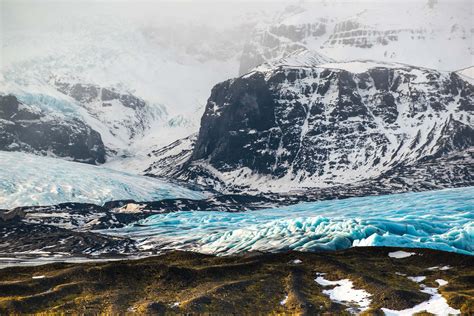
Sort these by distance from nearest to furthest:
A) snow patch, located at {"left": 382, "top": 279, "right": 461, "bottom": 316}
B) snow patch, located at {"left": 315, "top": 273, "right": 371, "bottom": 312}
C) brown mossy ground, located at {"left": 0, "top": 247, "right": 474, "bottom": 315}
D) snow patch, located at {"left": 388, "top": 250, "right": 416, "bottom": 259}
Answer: snow patch, located at {"left": 382, "top": 279, "right": 461, "bottom": 316}, brown mossy ground, located at {"left": 0, "top": 247, "right": 474, "bottom": 315}, snow patch, located at {"left": 315, "top": 273, "right": 371, "bottom": 312}, snow patch, located at {"left": 388, "top": 250, "right": 416, "bottom": 259}

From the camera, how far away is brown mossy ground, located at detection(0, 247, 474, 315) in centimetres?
12600

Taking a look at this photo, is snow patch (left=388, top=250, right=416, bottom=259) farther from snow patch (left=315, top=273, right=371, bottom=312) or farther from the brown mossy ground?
snow patch (left=315, top=273, right=371, bottom=312)

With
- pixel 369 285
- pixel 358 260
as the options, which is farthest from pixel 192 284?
pixel 358 260

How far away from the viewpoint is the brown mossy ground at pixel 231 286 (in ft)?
413

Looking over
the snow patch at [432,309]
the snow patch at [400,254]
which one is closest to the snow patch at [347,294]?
the snow patch at [432,309]

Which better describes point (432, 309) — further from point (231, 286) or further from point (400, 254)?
point (400, 254)

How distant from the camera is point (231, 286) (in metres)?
139

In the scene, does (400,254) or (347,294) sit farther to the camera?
(400,254)

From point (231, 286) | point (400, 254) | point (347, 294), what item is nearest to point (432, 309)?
point (347, 294)

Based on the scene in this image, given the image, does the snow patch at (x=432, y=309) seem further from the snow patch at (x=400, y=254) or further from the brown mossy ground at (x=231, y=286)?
the snow patch at (x=400, y=254)

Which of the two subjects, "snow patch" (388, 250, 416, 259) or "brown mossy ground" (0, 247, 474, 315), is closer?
"brown mossy ground" (0, 247, 474, 315)

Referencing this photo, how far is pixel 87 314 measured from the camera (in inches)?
4828

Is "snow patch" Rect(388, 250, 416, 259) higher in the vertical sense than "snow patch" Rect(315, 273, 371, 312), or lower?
lower

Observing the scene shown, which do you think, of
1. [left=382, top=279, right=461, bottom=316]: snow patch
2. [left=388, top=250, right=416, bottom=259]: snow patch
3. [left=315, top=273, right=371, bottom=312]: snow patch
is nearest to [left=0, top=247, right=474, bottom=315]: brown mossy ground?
[left=382, top=279, right=461, bottom=316]: snow patch
